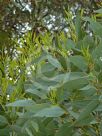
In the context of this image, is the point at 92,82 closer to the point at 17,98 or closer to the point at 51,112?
the point at 51,112

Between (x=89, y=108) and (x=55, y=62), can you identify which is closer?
(x=89, y=108)

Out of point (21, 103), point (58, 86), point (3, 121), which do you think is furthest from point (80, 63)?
point (3, 121)

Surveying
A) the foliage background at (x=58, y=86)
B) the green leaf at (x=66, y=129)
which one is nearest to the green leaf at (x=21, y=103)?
the foliage background at (x=58, y=86)

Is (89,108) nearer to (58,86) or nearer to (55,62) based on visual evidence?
(58,86)

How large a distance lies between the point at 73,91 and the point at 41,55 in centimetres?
17

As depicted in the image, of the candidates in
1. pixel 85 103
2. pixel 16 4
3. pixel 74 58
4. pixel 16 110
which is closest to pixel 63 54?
pixel 74 58

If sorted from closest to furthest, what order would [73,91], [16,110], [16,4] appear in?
[73,91] < [16,110] < [16,4]

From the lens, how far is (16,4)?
4.45 meters

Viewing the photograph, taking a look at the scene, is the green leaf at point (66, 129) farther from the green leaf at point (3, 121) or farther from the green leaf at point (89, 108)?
the green leaf at point (3, 121)

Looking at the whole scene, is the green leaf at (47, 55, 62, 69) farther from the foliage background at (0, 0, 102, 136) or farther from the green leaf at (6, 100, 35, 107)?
the green leaf at (6, 100, 35, 107)

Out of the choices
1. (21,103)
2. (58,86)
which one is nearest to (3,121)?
(21,103)

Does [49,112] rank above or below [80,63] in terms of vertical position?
below

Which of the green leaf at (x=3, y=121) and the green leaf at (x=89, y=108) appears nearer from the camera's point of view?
the green leaf at (x=89, y=108)

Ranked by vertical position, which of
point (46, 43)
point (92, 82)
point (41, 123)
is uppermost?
point (46, 43)
